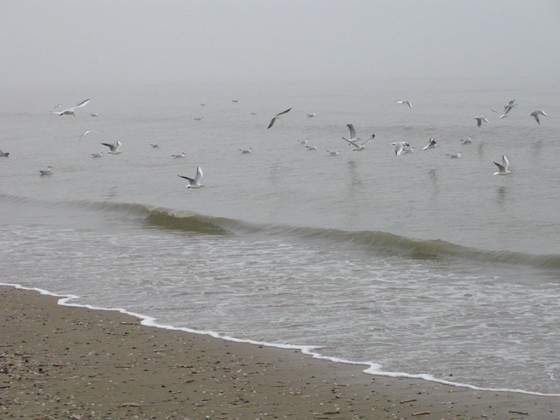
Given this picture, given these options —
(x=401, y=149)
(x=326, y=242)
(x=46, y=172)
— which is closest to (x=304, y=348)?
(x=326, y=242)

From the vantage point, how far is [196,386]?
334 inches

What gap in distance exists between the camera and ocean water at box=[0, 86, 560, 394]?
10.6 meters

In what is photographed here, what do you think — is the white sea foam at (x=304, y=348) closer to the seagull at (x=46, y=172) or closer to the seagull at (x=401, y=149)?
the seagull at (x=46, y=172)

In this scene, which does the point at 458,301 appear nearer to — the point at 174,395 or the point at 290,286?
the point at 290,286

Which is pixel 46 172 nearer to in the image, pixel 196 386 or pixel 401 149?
pixel 401 149

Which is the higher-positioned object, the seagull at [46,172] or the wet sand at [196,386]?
the wet sand at [196,386]

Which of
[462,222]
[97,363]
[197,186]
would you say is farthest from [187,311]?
[197,186]

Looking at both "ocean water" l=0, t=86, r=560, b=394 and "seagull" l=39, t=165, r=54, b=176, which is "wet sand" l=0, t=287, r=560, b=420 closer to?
"ocean water" l=0, t=86, r=560, b=394

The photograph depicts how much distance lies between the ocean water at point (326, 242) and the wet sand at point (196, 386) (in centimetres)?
53

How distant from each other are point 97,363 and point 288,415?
7.55 feet

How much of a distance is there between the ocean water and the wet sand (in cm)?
53

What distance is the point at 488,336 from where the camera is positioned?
10.4 m

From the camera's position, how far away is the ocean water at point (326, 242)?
10633 mm

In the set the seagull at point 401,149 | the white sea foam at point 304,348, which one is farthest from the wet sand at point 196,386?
the seagull at point 401,149
